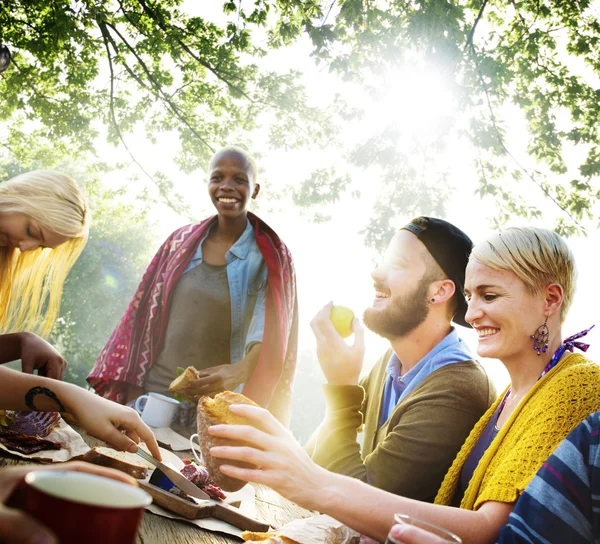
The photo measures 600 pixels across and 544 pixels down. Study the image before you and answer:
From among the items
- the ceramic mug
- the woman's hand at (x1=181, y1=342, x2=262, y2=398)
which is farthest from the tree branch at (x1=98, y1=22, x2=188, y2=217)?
the ceramic mug

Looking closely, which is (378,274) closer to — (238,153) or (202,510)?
(202,510)

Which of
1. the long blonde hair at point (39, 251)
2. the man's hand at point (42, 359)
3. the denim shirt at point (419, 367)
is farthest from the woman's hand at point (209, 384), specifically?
the long blonde hair at point (39, 251)

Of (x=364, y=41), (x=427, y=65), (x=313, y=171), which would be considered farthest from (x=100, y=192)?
(x=427, y=65)

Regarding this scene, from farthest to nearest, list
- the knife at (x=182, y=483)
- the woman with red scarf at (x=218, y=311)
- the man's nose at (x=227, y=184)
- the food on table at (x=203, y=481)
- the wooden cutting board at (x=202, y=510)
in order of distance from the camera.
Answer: the man's nose at (x=227, y=184) < the woman with red scarf at (x=218, y=311) < the food on table at (x=203, y=481) < the knife at (x=182, y=483) < the wooden cutting board at (x=202, y=510)

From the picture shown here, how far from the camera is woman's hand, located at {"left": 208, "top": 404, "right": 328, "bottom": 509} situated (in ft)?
4.41

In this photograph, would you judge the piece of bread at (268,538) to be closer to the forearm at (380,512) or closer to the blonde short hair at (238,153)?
the forearm at (380,512)

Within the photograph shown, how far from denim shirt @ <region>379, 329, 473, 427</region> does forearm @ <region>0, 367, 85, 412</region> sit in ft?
4.52

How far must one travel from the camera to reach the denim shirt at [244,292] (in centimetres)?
Result: 387

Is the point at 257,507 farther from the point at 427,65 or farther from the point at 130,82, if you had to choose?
the point at 130,82

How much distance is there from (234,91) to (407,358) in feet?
26.1

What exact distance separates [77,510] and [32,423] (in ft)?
5.43

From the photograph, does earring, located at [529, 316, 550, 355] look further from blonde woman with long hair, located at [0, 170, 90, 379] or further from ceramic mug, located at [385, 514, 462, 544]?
blonde woman with long hair, located at [0, 170, 90, 379]

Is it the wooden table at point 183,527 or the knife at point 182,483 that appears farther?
the knife at point 182,483

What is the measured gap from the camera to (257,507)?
77.5 inches
